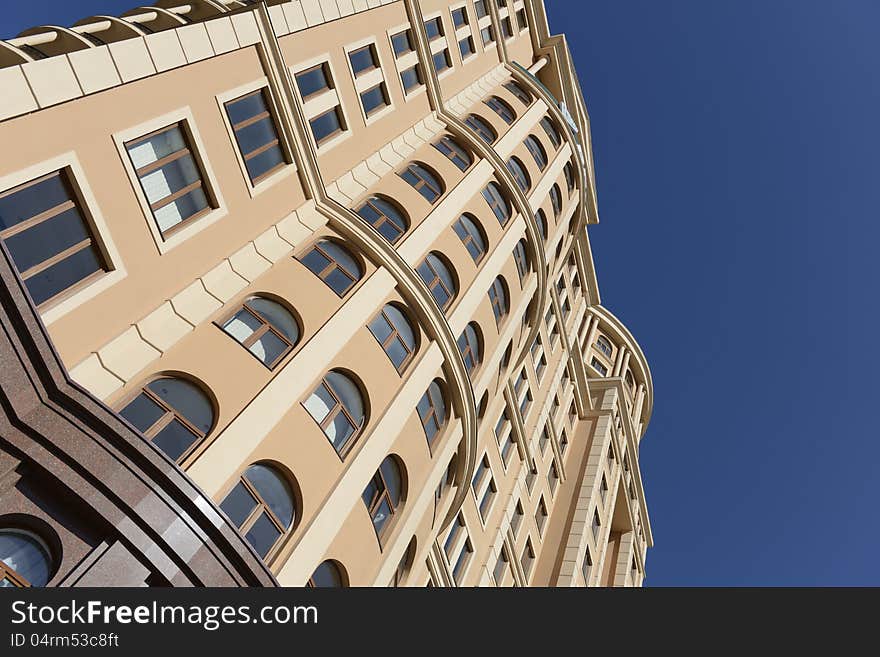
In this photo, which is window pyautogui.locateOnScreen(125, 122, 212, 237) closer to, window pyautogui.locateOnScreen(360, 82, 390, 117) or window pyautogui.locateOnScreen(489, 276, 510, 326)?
window pyautogui.locateOnScreen(360, 82, 390, 117)

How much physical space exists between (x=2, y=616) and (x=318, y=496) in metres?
6.57

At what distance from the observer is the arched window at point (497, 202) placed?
84.1 feet

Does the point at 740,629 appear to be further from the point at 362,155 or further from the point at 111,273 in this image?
the point at 362,155

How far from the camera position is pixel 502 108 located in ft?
102

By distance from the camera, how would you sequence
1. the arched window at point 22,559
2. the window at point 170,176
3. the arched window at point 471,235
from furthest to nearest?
the arched window at point 471,235 → the window at point 170,176 → the arched window at point 22,559

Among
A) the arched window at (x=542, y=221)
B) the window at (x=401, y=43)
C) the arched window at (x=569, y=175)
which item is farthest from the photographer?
the arched window at (x=569, y=175)

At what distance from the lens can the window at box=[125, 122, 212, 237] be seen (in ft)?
45.4

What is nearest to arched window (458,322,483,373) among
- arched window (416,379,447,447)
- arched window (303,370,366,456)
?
arched window (416,379,447,447)

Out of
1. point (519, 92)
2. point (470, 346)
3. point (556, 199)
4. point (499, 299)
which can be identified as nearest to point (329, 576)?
point (470, 346)

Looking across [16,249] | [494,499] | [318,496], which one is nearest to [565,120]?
[494,499]

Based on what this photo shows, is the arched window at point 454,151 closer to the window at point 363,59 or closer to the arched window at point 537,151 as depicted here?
the window at point 363,59

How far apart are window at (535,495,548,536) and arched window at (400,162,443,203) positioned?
16.8 meters

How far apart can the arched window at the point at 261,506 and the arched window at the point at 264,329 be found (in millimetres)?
2422

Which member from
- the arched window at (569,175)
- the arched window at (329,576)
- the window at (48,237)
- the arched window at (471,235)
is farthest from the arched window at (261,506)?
the arched window at (569,175)
